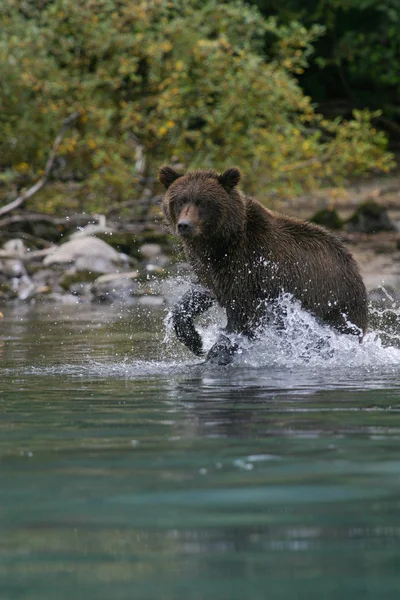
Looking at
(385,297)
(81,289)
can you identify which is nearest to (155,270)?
(81,289)

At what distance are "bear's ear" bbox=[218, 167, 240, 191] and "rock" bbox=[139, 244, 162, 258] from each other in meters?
11.8

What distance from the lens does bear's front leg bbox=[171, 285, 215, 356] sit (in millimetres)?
9117

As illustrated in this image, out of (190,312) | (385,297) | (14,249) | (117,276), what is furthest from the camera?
(14,249)

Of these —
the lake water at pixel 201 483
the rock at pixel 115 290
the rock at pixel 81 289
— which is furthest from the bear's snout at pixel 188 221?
the rock at pixel 81 289

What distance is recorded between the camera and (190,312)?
9.16 m

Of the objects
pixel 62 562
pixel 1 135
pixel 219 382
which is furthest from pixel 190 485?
pixel 1 135

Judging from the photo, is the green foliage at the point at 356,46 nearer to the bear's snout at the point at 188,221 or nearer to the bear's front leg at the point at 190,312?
the bear's front leg at the point at 190,312

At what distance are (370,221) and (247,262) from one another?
14.1 metres

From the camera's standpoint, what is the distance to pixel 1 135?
65.5ft

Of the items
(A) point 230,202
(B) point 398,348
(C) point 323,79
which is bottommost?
(B) point 398,348

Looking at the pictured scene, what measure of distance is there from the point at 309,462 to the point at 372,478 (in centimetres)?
34

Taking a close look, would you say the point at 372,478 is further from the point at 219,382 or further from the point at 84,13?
the point at 84,13

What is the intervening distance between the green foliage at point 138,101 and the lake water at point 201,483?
39.4 ft

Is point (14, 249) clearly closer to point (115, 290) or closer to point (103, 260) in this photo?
point (103, 260)
